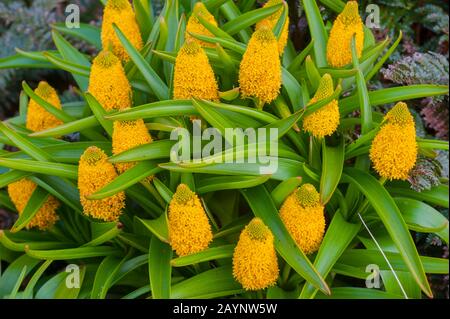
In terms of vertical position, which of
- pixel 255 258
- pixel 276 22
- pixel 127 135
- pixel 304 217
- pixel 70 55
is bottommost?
pixel 255 258

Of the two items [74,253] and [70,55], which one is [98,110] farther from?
[70,55]

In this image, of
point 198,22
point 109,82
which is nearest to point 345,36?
point 198,22

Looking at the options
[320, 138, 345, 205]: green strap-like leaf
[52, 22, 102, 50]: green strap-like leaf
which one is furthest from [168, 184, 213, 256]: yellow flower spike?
[52, 22, 102, 50]: green strap-like leaf

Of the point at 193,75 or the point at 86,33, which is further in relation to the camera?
the point at 86,33

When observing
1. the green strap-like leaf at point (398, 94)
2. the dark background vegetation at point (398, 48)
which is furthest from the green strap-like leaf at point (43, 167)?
the dark background vegetation at point (398, 48)

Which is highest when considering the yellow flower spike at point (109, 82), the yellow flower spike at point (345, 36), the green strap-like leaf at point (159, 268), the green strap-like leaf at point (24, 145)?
the yellow flower spike at point (345, 36)

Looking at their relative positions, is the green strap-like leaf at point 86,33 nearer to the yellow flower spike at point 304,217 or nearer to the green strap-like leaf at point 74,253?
the green strap-like leaf at point 74,253

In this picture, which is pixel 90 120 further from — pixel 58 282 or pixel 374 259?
pixel 374 259
